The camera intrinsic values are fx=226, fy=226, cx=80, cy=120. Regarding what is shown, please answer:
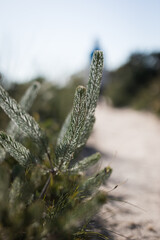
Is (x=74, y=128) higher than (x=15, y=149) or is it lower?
lower

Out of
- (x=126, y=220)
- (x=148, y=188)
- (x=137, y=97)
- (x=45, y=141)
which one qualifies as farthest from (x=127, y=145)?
(x=137, y=97)

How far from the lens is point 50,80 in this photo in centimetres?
494

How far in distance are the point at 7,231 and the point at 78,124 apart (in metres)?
0.54

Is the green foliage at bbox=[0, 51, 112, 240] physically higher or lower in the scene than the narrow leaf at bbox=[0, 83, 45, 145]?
lower

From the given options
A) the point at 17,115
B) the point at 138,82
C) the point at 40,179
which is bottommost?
the point at 138,82

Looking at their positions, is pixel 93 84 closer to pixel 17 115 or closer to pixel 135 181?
pixel 17 115

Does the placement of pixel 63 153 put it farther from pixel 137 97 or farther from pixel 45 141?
pixel 137 97

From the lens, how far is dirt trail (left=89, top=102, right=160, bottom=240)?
1789 mm

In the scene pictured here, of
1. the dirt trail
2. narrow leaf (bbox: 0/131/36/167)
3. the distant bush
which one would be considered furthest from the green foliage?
the distant bush

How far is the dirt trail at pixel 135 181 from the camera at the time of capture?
5.87ft

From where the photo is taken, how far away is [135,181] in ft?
10.1

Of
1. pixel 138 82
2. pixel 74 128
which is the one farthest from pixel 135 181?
pixel 138 82

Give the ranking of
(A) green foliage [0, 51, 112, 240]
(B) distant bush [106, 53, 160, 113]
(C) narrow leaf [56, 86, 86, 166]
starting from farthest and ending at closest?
(B) distant bush [106, 53, 160, 113] < (C) narrow leaf [56, 86, 86, 166] < (A) green foliage [0, 51, 112, 240]

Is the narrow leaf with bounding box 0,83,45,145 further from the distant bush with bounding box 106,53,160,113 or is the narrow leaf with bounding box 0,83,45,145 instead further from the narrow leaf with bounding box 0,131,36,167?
the distant bush with bounding box 106,53,160,113
